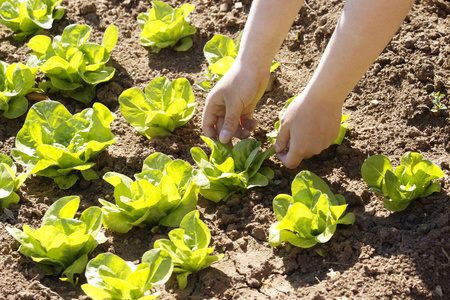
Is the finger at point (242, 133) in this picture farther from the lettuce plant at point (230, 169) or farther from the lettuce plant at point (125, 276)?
the lettuce plant at point (125, 276)

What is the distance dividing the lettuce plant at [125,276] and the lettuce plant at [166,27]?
1.83 metres

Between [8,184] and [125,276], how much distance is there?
870 millimetres

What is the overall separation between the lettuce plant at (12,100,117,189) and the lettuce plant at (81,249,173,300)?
0.72 m

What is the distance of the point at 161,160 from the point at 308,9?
1.70 m

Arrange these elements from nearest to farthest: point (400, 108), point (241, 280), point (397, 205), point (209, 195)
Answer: point (241, 280) → point (397, 205) → point (209, 195) → point (400, 108)

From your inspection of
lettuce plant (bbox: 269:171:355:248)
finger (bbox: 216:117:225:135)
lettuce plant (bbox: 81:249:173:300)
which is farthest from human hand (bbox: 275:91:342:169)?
lettuce plant (bbox: 81:249:173:300)

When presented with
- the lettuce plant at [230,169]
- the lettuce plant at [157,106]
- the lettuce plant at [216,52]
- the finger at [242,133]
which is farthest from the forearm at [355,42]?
the lettuce plant at [216,52]

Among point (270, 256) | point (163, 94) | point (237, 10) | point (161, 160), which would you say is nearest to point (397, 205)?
point (270, 256)

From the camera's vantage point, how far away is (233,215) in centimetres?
268

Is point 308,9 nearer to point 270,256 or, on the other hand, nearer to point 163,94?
point 163,94

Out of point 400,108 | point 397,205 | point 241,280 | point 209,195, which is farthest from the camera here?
point 400,108

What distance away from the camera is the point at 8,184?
270 cm

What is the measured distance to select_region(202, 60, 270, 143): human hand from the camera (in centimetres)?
266

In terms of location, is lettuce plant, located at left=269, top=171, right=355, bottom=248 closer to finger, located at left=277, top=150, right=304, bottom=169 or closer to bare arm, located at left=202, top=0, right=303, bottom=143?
finger, located at left=277, top=150, right=304, bottom=169
